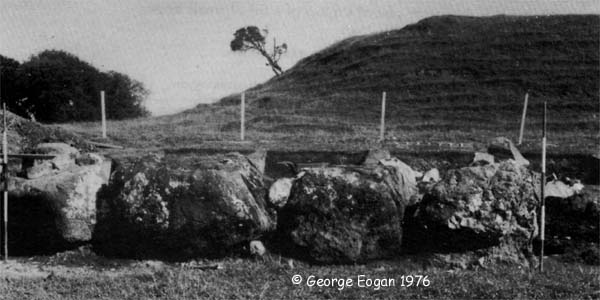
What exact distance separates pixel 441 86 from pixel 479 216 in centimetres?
1542

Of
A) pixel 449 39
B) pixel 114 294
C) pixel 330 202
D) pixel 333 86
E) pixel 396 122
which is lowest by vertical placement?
pixel 114 294

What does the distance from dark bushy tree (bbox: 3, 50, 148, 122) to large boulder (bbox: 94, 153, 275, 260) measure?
15348mm

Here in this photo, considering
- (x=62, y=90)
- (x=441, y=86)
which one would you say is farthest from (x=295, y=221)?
(x=62, y=90)

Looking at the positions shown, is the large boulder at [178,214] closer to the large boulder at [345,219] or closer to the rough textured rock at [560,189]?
the large boulder at [345,219]

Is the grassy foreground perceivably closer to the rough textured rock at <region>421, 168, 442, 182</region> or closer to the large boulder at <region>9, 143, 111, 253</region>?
the large boulder at <region>9, 143, 111, 253</region>

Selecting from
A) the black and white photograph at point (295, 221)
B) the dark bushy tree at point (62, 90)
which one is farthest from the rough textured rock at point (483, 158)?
the dark bushy tree at point (62, 90)

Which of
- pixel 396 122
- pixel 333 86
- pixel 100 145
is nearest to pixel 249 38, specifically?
pixel 333 86

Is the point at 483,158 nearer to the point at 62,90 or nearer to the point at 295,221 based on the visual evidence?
the point at 295,221

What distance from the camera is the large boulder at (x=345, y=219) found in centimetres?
618

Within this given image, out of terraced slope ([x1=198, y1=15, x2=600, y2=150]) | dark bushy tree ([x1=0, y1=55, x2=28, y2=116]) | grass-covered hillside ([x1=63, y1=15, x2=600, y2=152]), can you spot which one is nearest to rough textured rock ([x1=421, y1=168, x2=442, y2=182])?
grass-covered hillside ([x1=63, y1=15, x2=600, y2=152])

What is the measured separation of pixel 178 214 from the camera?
619cm

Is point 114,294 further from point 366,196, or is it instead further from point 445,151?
point 445,151

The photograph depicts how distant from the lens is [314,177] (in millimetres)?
6359

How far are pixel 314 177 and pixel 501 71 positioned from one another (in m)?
17.3
